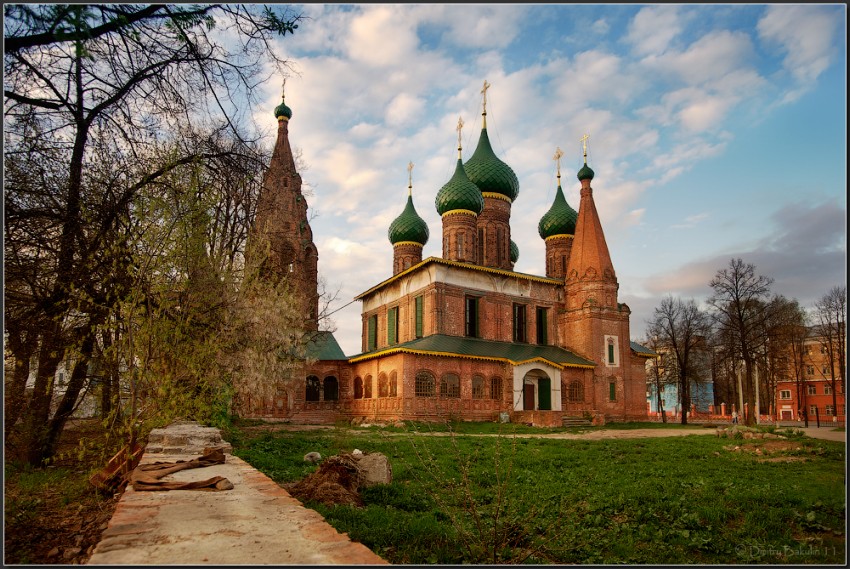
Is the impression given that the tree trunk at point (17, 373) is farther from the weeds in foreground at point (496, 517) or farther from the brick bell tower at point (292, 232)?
the brick bell tower at point (292, 232)

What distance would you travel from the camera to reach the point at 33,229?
602 centimetres

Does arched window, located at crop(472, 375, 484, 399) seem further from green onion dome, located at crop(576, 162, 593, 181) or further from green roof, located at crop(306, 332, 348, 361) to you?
green onion dome, located at crop(576, 162, 593, 181)

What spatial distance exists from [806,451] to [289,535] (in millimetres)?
12431

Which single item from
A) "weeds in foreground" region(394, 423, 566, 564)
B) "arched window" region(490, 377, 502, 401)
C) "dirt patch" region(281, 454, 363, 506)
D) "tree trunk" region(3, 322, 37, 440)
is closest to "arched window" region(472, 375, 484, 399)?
"arched window" region(490, 377, 502, 401)

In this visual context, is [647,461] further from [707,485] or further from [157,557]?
[157,557]

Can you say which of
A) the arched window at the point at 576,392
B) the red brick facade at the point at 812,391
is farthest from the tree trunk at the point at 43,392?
the red brick facade at the point at 812,391

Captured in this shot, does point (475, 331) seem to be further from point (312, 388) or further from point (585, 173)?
point (585, 173)

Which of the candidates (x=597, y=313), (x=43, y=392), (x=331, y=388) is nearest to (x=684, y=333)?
(x=597, y=313)

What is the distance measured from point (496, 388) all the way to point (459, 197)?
11.3 m

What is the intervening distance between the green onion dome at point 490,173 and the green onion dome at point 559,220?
123 inches

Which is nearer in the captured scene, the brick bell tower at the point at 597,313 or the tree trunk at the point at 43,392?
the tree trunk at the point at 43,392

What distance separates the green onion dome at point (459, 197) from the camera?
32438 millimetres

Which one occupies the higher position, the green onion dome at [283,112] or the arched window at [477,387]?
the green onion dome at [283,112]

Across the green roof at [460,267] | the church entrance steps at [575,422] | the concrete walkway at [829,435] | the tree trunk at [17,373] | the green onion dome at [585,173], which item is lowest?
the church entrance steps at [575,422]
